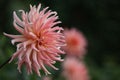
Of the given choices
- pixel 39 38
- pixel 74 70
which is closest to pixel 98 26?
pixel 74 70

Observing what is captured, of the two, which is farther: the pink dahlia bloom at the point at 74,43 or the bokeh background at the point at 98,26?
the bokeh background at the point at 98,26

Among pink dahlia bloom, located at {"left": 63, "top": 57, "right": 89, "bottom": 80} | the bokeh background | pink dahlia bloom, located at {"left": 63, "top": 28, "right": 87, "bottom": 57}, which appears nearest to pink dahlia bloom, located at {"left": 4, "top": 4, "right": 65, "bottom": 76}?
pink dahlia bloom, located at {"left": 63, "top": 57, "right": 89, "bottom": 80}

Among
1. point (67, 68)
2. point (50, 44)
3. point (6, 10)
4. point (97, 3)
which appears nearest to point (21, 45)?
point (50, 44)

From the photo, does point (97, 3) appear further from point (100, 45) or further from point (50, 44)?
point (50, 44)

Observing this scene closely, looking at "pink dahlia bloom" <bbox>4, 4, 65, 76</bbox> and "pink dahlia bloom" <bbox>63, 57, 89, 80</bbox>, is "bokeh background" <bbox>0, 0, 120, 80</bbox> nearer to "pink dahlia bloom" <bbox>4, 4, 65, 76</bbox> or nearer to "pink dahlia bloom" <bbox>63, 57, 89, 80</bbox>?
"pink dahlia bloom" <bbox>63, 57, 89, 80</bbox>

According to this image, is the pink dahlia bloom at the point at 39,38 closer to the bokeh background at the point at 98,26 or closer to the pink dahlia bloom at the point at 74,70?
the pink dahlia bloom at the point at 74,70

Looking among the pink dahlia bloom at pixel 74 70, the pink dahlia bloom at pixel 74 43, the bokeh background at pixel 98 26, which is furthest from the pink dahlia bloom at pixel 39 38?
the bokeh background at pixel 98 26
